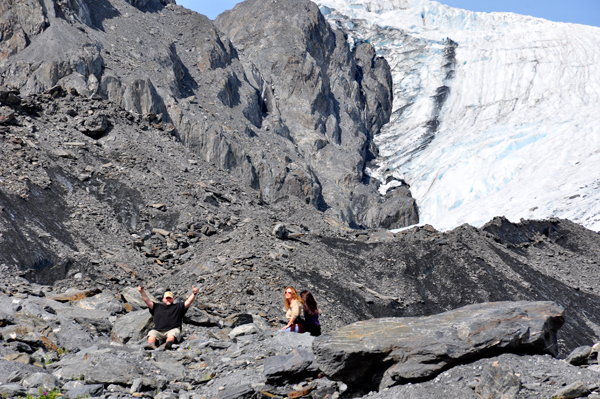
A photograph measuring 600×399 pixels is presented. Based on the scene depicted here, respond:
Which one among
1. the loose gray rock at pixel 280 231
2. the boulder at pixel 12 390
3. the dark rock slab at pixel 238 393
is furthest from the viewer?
the loose gray rock at pixel 280 231

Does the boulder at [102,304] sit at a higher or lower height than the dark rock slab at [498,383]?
lower

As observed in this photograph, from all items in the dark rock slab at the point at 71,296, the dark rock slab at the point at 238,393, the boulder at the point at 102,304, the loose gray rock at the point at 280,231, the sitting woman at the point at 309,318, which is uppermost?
the loose gray rock at the point at 280,231

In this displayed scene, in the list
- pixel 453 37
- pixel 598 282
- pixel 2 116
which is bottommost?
pixel 598 282

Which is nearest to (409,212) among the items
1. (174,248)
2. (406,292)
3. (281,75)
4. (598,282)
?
(281,75)

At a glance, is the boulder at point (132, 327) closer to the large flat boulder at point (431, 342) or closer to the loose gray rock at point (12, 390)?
the loose gray rock at point (12, 390)

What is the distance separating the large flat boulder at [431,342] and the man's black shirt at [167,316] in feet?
10.3

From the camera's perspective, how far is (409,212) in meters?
49.1

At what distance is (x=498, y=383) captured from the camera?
501cm

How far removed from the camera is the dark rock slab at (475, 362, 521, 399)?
492 cm

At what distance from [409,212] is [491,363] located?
146 ft

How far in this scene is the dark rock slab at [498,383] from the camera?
4.92m

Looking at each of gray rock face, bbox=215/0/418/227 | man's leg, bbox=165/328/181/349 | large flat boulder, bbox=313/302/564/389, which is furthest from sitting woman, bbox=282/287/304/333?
gray rock face, bbox=215/0/418/227

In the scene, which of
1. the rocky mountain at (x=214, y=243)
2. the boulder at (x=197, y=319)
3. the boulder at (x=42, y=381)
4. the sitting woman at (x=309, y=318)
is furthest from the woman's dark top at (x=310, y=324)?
the boulder at (x=42, y=381)

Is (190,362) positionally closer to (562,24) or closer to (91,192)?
(91,192)
